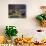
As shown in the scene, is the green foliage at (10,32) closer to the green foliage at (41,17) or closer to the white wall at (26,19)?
the white wall at (26,19)

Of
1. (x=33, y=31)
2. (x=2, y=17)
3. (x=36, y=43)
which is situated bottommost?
(x=36, y=43)

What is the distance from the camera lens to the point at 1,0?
283cm

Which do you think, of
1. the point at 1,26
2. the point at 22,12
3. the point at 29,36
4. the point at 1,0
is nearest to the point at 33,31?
the point at 29,36

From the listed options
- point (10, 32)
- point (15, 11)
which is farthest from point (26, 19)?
point (10, 32)

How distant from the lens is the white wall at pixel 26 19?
2846mm

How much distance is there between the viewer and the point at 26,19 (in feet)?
9.38

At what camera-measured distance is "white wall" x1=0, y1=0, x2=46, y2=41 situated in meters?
2.85

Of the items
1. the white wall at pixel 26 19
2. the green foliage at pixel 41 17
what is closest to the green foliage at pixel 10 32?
the white wall at pixel 26 19

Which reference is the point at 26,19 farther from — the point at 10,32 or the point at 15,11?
the point at 10,32

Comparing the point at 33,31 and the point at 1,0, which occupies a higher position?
the point at 1,0

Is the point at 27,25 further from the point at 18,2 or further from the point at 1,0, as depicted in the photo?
the point at 1,0

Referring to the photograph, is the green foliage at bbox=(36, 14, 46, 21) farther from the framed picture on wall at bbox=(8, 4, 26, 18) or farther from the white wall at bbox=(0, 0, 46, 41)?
the framed picture on wall at bbox=(8, 4, 26, 18)

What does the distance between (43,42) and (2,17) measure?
798mm

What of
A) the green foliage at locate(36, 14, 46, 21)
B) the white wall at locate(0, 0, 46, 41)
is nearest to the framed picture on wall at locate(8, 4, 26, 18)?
the white wall at locate(0, 0, 46, 41)
